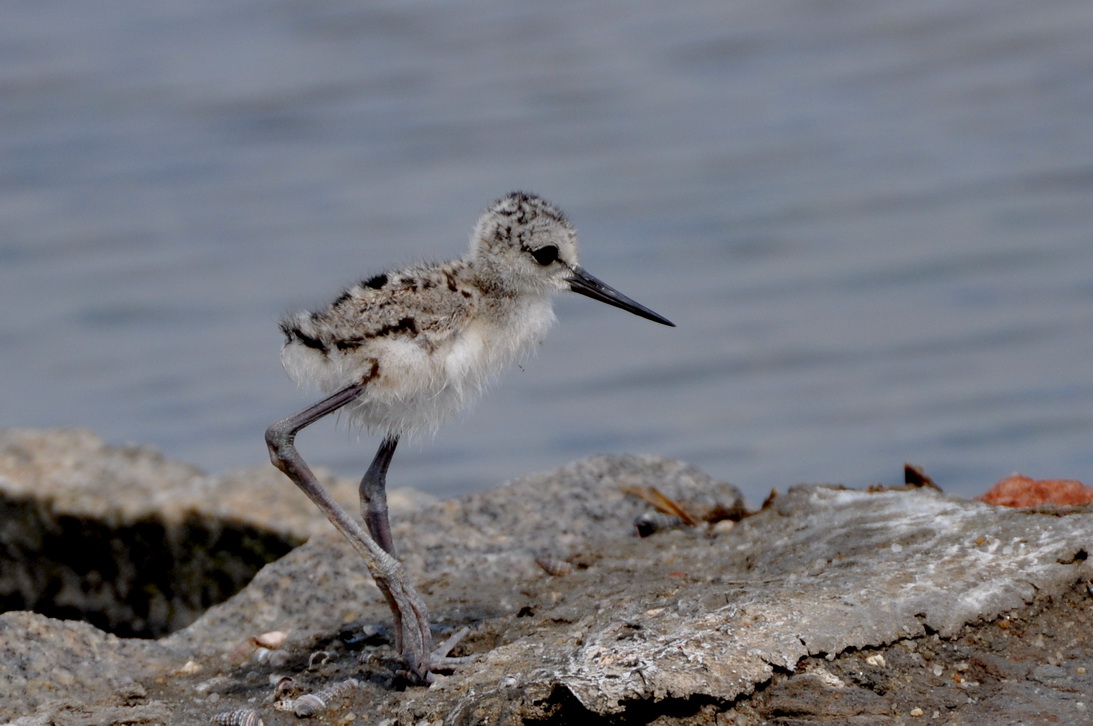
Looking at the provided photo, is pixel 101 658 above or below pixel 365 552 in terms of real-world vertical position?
below

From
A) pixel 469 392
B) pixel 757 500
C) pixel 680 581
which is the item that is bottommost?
pixel 757 500

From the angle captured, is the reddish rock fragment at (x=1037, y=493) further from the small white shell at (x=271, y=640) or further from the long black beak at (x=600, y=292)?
the small white shell at (x=271, y=640)

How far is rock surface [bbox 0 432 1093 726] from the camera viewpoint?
335cm

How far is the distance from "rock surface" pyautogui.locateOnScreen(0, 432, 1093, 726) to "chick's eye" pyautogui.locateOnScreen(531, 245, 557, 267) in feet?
3.30

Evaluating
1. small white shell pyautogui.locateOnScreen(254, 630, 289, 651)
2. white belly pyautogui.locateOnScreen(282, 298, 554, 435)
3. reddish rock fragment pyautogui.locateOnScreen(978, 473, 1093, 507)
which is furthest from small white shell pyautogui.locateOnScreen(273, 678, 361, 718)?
reddish rock fragment pyautogui.locateOnScreen(978, 473, 1093, 507)

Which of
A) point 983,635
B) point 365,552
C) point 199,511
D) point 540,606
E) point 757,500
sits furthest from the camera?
point 757,500

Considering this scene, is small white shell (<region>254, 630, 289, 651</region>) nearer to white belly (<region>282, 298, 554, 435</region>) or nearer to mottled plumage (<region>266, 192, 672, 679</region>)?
mottled plumage (<region>266, 192, 672, 679</region>)

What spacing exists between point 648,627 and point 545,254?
145 centimetres

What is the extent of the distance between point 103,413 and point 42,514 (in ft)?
10.5

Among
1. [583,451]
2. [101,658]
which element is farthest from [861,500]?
[583,451]

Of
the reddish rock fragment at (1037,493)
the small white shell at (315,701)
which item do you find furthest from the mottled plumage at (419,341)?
the reddish rock fragment at (1037,493)

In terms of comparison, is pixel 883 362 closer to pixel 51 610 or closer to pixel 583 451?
pixel 583 451

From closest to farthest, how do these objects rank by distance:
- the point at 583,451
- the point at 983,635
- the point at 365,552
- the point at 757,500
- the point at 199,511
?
the point at 983,635, the point at 365,552, the point at 199,511, the point at 757,500, the point at 583,451

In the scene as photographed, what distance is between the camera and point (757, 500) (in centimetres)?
794
